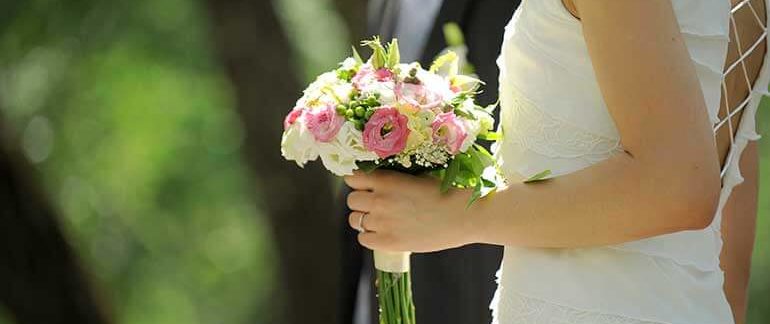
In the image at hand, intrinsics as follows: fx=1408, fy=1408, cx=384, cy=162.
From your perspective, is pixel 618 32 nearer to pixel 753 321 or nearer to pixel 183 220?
pixel 753 321

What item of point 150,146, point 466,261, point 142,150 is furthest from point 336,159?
point 150,146

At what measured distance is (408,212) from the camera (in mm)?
2273

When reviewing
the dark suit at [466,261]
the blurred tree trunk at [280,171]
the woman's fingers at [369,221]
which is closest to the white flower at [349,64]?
the woman's fingers at [369,221]

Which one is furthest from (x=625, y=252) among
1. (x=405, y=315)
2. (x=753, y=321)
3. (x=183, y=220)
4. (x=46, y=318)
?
(x=183, y=220)

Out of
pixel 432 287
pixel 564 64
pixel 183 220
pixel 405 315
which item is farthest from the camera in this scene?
pixel 183 220

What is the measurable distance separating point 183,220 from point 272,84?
9644 millimetres

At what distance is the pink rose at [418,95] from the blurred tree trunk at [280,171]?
4.03 m

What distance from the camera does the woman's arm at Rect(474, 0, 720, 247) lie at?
1970 mm

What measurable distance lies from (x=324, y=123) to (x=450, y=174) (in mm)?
220

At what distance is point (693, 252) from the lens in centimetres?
222

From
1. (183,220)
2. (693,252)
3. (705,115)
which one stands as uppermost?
(705,115)

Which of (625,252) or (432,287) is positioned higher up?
(625,252)

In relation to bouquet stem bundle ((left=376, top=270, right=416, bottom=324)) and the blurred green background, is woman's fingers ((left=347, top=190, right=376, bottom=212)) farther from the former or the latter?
the blurred green background

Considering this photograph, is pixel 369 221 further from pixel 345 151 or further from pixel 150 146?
pixel 150 146
